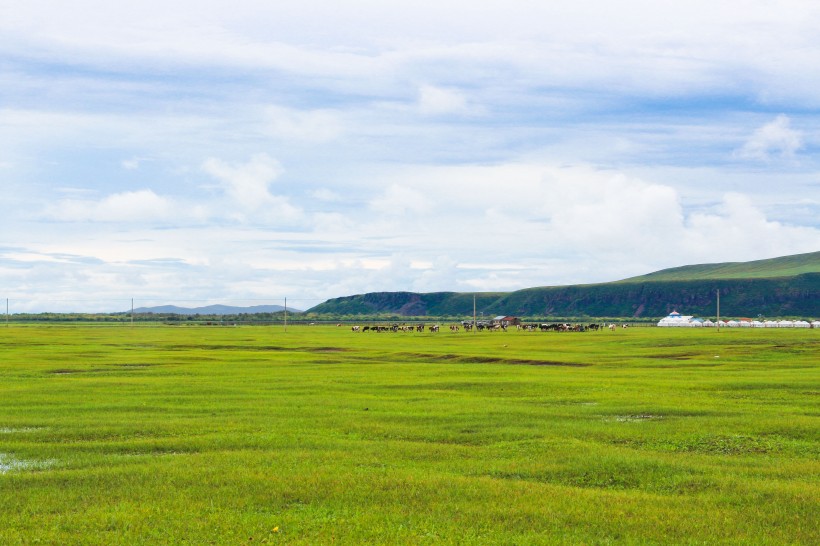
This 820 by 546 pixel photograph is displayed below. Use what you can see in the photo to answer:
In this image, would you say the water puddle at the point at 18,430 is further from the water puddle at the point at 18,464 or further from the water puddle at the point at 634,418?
the water puddle at the point at 634,418

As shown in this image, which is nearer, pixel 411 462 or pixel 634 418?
pixel 411 462

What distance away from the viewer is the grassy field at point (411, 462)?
13.4 meters

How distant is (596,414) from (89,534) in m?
17.9

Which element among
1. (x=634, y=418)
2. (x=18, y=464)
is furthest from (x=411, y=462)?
(x=634, y=418)

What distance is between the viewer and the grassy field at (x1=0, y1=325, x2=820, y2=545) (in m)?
13.4

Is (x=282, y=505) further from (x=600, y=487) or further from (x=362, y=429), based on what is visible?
(x=362, y=429)

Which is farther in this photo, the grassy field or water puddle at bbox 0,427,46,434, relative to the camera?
water puddle at bbox 0,427,46,434

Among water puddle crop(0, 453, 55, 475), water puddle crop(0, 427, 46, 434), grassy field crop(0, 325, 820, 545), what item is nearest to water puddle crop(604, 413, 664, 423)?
grassy field crop(0, 325, 820, 545)

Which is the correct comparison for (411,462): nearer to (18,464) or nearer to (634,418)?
(18,464)

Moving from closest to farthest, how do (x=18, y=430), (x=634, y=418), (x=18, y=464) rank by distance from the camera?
(x=18, y=464)
(x=18, y=430)
(x=634, y=418)

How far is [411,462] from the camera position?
1859 centimetres

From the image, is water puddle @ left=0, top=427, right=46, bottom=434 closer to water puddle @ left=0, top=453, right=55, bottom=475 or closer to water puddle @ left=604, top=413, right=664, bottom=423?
water puddle @ left=0, top=453, right=55, bottom=475

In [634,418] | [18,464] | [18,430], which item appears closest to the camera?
[18,464]

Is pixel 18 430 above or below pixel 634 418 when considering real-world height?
above
